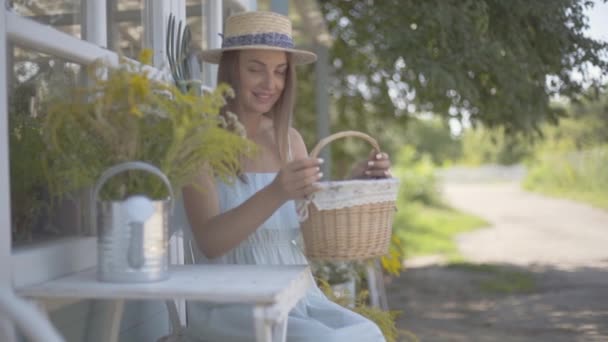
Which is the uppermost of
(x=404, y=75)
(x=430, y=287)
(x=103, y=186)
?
(x=404, y=75)

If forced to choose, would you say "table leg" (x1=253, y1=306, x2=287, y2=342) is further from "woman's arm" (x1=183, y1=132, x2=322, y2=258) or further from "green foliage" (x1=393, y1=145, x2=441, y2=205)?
"green foliage" (x1=393, y1=145, x2=441, y2=205)

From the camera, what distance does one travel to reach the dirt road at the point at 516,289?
515cm

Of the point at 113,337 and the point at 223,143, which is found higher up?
the point at 223,143

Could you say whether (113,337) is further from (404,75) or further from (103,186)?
(404,75)

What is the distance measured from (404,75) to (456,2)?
62 centimetres

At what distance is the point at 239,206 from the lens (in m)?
1.92

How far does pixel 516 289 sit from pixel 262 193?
5471 mm

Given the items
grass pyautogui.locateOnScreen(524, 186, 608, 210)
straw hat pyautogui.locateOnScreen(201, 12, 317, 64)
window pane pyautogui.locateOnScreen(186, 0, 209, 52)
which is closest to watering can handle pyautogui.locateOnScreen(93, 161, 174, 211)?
straw hat pyautogui.locateOnScreen(201, 12, 317, 64)

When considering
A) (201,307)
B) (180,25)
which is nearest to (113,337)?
(201,307)

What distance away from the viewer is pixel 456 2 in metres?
4.35

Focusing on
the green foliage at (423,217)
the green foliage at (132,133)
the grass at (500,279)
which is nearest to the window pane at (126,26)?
the green foliage at (132,133)

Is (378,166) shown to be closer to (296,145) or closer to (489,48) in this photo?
(296,145)

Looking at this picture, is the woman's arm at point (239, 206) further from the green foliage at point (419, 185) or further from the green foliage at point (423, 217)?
the green foliage at point (419, 185)

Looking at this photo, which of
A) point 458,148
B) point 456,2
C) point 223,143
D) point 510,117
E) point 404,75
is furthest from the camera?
point 458,148
